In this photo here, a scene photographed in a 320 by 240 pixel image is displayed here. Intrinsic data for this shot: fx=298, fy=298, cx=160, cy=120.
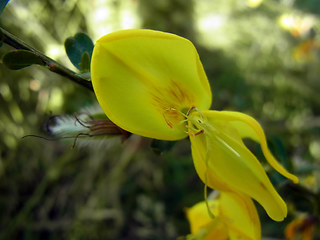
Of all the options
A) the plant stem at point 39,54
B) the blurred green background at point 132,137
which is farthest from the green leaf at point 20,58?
the blurred green background at point 132,137

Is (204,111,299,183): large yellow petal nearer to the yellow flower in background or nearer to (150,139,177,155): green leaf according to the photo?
(150,139,177,155): green leaf

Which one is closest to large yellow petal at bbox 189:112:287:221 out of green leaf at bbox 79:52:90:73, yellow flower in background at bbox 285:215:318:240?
green leaf at bbox 79:52:90:73

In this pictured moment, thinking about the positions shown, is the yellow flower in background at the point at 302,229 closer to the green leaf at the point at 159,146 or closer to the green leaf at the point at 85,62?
the green leaf at the point at 159,146

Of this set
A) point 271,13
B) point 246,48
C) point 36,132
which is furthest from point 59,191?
point 271,13

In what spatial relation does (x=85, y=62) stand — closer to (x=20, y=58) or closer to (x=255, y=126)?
(x=20, y=58)

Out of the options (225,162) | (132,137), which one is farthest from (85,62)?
(132,137)

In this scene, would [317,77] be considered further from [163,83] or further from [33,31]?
[163,83]
